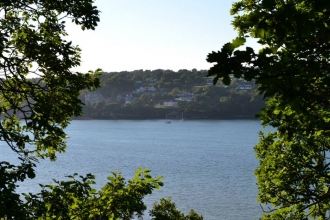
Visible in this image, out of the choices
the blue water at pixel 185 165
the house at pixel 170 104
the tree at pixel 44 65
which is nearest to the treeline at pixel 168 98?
the house at pixel 170 104

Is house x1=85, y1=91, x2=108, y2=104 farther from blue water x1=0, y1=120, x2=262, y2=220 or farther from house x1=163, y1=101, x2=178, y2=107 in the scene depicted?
blue water x1=0, y1=120, x2=262, y2=220

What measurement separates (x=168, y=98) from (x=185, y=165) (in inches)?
4067

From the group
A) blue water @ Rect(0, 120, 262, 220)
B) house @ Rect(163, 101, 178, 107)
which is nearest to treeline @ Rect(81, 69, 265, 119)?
house @ Rect(163, 101, 178, 107)

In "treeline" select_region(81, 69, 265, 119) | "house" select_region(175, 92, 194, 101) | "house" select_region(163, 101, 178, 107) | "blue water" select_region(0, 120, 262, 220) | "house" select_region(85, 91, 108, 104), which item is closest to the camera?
"blue water" select_region(0, 120, 262, 220)

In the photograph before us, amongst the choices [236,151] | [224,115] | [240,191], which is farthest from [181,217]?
[224,115]

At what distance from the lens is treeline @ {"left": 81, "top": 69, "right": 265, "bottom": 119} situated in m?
139

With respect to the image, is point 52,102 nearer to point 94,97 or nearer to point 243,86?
point 243,86

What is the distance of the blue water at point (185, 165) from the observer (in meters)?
38.3

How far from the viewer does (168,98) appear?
160m

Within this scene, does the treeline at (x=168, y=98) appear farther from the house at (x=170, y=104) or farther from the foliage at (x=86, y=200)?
the foliage at (x=86, y=200)

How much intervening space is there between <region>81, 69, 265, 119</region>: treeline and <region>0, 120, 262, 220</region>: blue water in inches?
1692

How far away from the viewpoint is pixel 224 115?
139 meters

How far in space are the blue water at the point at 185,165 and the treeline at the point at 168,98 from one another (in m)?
43.0

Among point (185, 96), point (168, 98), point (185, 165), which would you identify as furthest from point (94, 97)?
point (185, 165)
